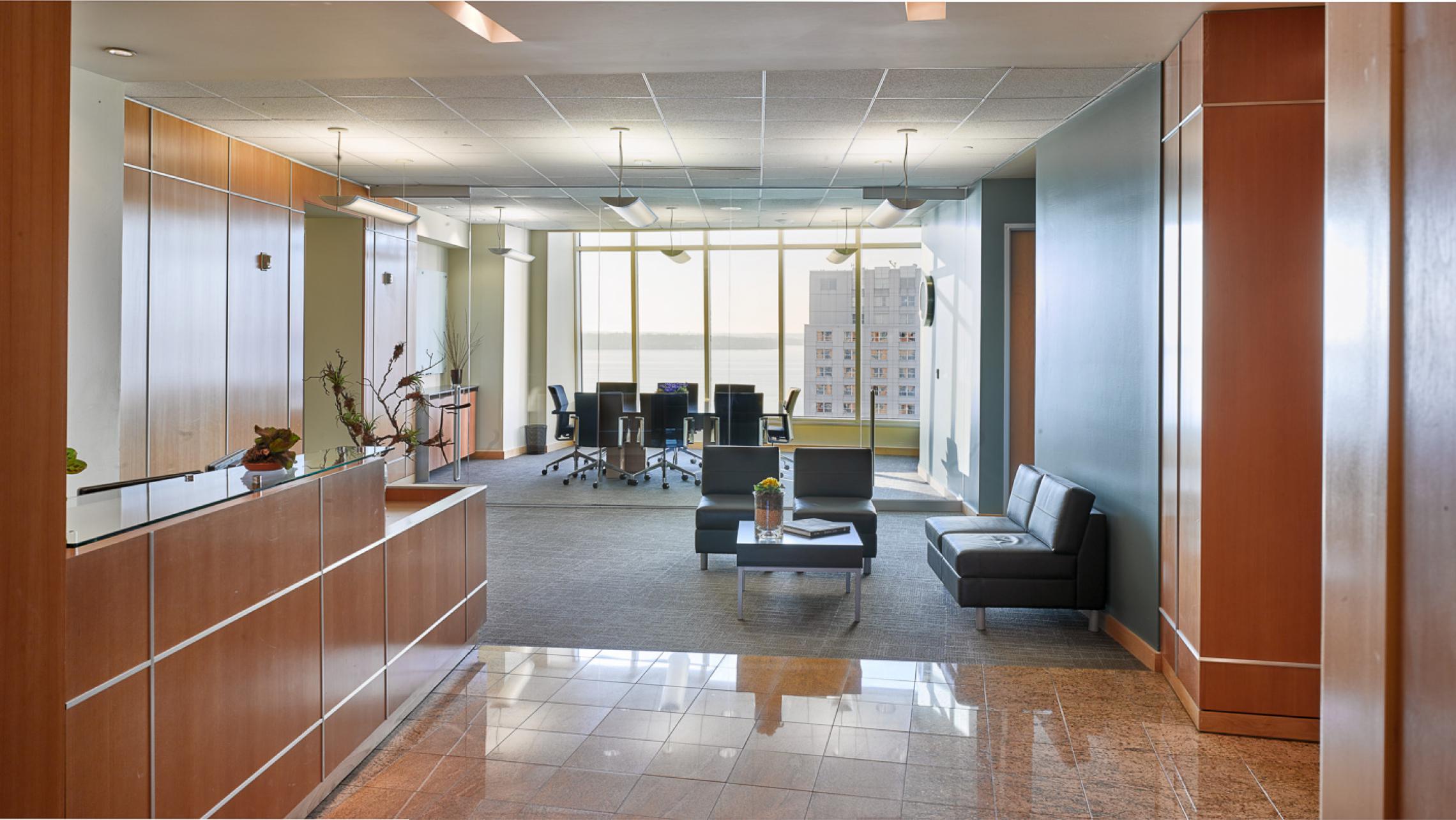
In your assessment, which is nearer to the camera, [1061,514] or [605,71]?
[605,71]

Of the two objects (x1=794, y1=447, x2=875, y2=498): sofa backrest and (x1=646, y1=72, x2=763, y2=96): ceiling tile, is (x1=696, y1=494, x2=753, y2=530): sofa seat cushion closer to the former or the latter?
(x1=794, y1=447, x2=875, y2=498): sofa backrest

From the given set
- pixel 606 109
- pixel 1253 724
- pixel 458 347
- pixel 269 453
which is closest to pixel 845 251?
pixel 606 109

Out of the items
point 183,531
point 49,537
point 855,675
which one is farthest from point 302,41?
point 855,675

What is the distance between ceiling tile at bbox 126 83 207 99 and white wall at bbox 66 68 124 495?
17 centimetres

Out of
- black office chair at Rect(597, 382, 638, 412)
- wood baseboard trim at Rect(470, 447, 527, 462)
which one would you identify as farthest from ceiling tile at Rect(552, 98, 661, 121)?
wood baseboard trim at Rect(470, 447, 527, 462)

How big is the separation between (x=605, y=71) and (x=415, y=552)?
8.64 ft

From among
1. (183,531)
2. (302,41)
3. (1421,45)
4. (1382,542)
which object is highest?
(302,41)

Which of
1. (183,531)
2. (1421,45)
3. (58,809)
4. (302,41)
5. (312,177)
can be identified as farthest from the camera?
(312,177)

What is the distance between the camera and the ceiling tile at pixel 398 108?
5895mm

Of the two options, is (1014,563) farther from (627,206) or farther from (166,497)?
(166,497)

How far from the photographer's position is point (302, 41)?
14.7 ft

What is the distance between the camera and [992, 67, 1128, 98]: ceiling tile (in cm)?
510

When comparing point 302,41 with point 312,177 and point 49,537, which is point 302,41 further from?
point 312,177

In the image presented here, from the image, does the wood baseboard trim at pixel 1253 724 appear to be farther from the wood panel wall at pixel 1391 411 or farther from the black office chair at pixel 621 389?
the black office chair at pixel 621 389
